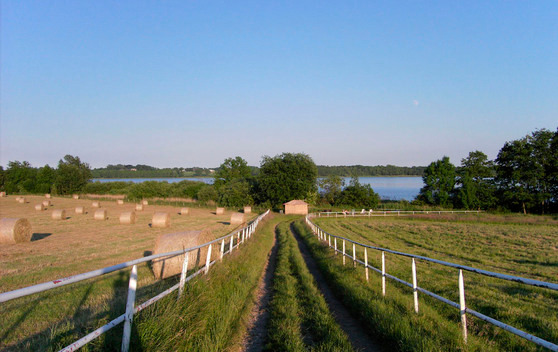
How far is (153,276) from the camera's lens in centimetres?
938

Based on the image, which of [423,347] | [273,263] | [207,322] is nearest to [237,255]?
[273,263]

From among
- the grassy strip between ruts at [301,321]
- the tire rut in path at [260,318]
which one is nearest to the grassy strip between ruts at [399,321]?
the grassy strip between ruts at [301,321]

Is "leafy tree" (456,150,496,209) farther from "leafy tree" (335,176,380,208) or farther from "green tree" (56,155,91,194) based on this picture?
"green tree" (56,155,91,194)

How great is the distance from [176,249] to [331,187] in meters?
58.5

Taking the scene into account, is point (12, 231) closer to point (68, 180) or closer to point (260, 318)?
point (260, 318)

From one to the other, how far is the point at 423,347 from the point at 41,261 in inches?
493

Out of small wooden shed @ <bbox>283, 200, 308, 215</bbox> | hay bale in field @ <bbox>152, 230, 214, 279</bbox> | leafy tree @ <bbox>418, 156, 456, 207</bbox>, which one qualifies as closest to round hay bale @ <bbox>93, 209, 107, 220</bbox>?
hay bale in field @ <bbox>152, 230, 214, 279</bbox>

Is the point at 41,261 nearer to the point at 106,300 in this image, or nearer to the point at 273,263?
the point at 106,300

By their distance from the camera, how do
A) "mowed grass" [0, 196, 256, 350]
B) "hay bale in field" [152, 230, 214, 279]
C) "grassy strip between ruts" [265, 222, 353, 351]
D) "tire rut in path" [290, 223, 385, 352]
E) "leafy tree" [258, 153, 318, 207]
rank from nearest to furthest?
1. "mowed grass" [0, 196, 256, 350]
2. "grassy strip between ruts" [265, 222, 353, 351]
3. "tire rut in path" [290, 223, 385, 352]
4. "hay bale in field" [152, 230, 214, 279]
5. "leafy tree" [258, 153, 318, 207]

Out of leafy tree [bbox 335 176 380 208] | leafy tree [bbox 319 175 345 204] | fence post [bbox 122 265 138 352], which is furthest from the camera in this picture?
leafy tree [bbox 319 175 345 204]

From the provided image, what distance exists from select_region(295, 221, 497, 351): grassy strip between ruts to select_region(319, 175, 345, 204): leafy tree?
188ft

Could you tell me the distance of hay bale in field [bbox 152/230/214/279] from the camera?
30.1 ft

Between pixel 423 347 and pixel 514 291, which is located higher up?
pixel 423 347

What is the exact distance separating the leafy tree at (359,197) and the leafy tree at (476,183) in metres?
16.8
